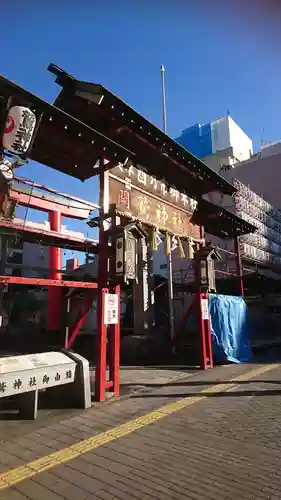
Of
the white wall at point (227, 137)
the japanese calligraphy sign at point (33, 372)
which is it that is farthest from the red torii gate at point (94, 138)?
the white wall at point (227, 137)

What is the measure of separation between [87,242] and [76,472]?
29.8 ft

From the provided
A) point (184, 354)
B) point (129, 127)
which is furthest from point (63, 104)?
point (184, 354)

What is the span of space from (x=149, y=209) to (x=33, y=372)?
531 cm

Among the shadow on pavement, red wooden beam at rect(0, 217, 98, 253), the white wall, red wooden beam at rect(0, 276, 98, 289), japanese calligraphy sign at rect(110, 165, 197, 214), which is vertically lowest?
the shadow on pavement

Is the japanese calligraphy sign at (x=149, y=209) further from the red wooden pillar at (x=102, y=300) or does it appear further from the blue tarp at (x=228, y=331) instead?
the blue tarp at (x=228, y=331)

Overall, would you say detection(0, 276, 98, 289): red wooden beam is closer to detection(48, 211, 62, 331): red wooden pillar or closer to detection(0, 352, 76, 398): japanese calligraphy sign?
detection(0, 352, 76, 398): japanese calligraphy sign

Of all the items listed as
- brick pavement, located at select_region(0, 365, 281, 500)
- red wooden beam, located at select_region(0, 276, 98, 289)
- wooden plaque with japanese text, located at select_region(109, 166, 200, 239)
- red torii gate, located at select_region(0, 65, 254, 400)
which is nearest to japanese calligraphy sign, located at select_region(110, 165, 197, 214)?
wooden plaque with japanese text, located at select_region(109, 166, 200, 239)

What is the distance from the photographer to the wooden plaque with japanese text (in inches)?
342

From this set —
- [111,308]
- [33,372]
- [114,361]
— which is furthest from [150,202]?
[33,372]

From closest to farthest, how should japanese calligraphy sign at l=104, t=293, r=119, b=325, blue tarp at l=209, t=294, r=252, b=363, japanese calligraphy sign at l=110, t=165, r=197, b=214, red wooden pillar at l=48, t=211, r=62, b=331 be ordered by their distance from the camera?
1. japanese calligraphy sign at l=104, t=293, r=119, b=325
2. japanese calligraphy sign at l=110, t=165, r=197, b=214
3. blue tarp at l=209, t=294, r=252, b=363
4. red wooden pillar at l=48, t=211, r=62, b=331

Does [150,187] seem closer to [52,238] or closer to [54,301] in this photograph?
[52,238]

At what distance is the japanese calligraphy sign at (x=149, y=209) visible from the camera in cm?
862

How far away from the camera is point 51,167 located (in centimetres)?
862

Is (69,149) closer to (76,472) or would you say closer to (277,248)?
(76,472)
